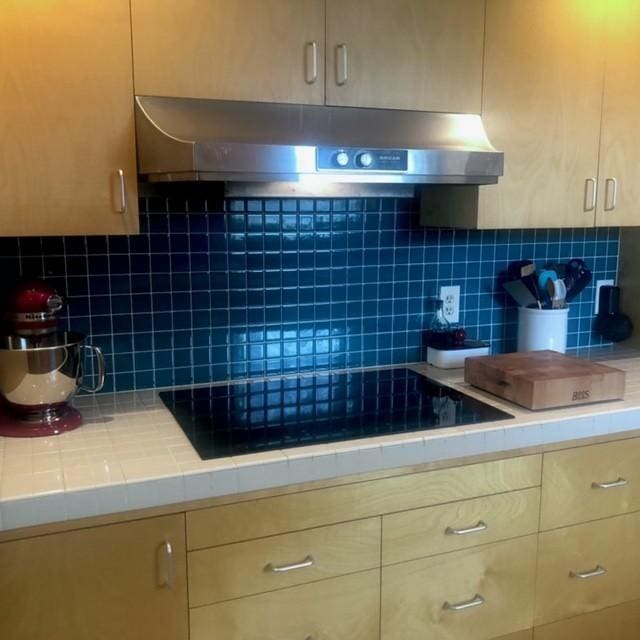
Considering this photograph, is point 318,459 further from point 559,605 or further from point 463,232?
point 463,232

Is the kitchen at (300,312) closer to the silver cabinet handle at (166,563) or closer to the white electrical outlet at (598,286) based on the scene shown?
the silver cabinet handle at (166,563)

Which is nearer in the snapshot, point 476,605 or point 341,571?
point 341,571

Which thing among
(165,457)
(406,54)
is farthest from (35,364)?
(406,54)

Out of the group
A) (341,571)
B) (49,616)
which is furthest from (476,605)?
(49,616)

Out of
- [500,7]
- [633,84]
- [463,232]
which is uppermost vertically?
[500,7]

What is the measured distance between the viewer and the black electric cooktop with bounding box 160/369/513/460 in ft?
5.45

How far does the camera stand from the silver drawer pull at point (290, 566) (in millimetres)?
1559

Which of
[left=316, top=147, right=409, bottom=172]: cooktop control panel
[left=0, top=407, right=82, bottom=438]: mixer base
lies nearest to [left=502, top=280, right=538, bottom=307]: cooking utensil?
[left=316, top=147, right=409, bottom=172]: cooktop control panel

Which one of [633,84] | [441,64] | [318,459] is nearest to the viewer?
[318,459]

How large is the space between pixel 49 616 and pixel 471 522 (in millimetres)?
958

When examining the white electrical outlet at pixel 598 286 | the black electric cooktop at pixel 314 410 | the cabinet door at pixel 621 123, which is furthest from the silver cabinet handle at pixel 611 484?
the white electrical outlet at pixel 598 286

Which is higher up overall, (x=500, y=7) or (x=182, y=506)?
(x=500, y=7)

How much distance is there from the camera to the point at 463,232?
92.7 inches

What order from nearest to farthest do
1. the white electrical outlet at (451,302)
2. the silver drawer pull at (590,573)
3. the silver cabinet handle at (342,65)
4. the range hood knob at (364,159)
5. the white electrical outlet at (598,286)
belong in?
1. the range hood knob at (364,159)
2. the silver cabinet handle at (342,65)
3. the silver drawer pull at (590,573)
4. the white electrical outlet at (451,302)
5. the white electrical outlet at (598,286)
